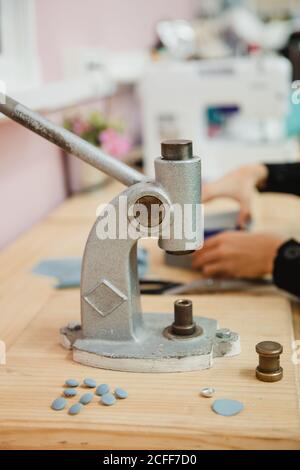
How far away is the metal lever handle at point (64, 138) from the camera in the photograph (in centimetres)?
81

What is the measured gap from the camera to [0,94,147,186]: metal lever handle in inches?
31.7

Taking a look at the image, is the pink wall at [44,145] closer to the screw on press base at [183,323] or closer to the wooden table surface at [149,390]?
the wooden table surface at [149,390]

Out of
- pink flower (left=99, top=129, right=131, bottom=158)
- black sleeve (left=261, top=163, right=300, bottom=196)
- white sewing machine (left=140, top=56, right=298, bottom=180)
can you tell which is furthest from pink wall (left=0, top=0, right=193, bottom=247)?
black sleeve (left=261, top=163, right=300, bottom=196)

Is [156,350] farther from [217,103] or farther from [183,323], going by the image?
[217,103]

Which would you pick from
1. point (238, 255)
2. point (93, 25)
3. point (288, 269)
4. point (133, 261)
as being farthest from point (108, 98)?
point (133, 261)

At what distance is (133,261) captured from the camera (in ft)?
2.87

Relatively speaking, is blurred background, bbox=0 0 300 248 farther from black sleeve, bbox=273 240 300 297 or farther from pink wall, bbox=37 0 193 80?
black sleeve, bbox=273 240 300 297

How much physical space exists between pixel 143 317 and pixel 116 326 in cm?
8

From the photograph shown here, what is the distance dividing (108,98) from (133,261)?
1.68 m

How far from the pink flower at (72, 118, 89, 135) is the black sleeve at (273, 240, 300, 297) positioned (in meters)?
0.90

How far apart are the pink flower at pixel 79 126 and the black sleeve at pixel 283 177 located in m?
0.56

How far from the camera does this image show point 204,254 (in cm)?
124
